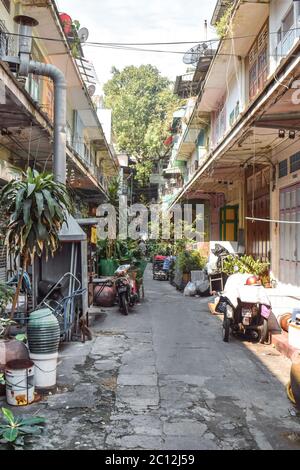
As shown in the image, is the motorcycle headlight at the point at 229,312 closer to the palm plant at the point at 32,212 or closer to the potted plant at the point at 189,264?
the palm plant at the point at 32,212

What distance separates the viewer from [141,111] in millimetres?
48344

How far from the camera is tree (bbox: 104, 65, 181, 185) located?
44.7 m

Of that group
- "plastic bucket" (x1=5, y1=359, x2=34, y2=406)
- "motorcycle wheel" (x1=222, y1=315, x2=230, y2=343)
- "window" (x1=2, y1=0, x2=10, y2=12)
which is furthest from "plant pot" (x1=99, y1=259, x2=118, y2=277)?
"plastic bucket" (x1=5, y1=359, x2=34, y2=406)

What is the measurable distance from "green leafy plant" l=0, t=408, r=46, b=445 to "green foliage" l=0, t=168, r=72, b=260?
237 cm

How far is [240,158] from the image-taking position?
1329 cm

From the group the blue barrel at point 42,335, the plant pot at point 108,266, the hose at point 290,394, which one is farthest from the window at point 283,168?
the blue barrel at point 42,335

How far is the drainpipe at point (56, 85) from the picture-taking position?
1023 cm

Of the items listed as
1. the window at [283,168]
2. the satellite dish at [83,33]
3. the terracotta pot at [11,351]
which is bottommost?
the terracotta pot at [11,351]

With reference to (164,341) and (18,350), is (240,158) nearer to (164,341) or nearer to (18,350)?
(164,341)

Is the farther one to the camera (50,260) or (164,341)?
(50,260)

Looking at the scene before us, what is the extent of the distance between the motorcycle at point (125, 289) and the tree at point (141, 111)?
3242cm

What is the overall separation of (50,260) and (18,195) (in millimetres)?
3638

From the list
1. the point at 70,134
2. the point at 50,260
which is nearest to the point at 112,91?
the point at 70,134

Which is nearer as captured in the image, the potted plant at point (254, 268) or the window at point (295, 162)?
the window at point (295, 162)
